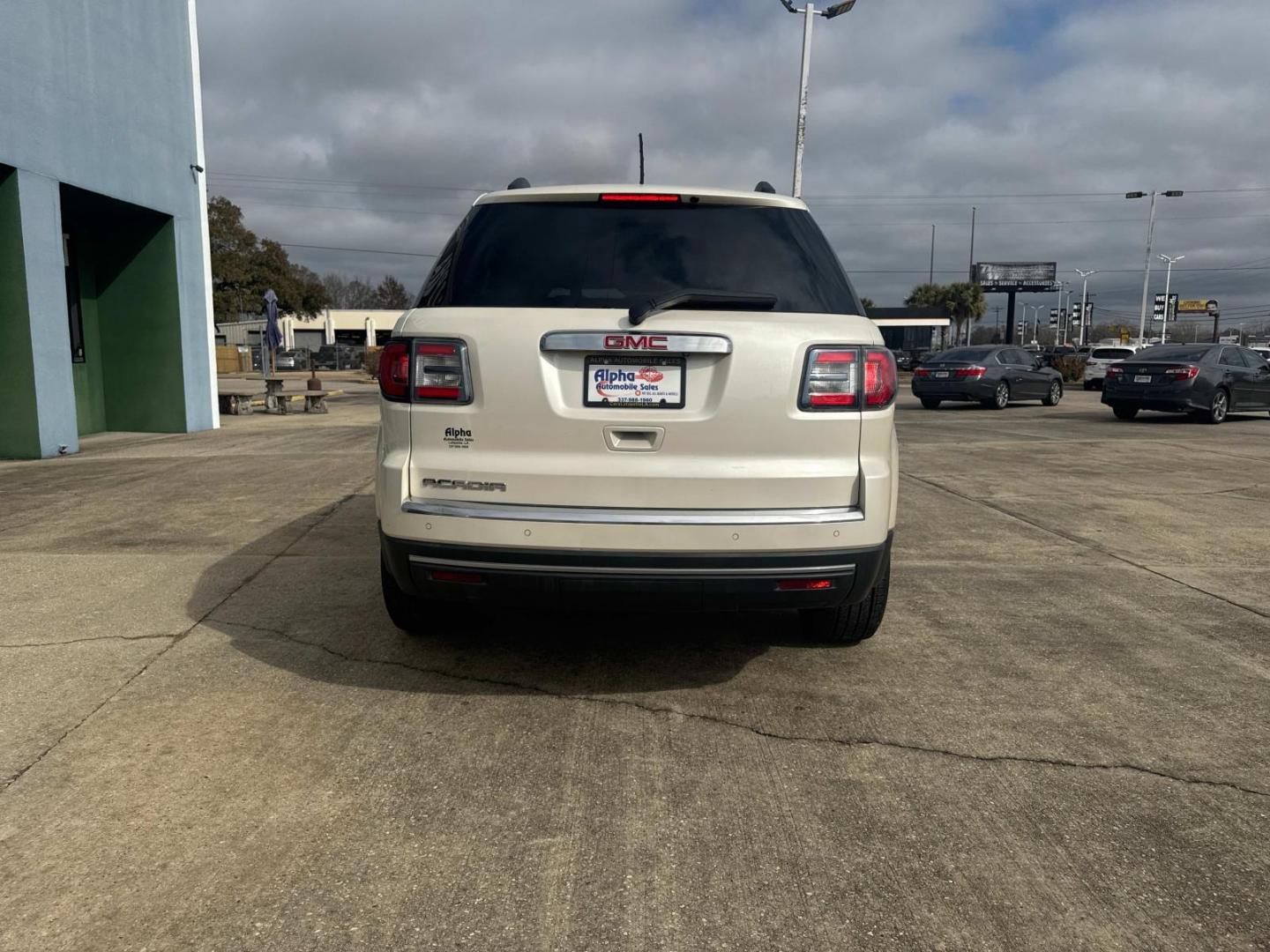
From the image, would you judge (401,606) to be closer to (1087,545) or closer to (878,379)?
(878,379)

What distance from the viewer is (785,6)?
89.2ft

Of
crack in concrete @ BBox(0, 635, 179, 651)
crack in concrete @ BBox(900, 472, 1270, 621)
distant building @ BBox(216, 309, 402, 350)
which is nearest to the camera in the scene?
crack in concrete @ BBox(0, 635, 179, 651)

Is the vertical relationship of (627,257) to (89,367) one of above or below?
above

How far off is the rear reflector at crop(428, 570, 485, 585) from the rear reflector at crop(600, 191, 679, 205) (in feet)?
4.97

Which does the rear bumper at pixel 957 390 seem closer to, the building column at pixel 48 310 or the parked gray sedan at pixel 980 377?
the parked gray sedan at pixel 980 377

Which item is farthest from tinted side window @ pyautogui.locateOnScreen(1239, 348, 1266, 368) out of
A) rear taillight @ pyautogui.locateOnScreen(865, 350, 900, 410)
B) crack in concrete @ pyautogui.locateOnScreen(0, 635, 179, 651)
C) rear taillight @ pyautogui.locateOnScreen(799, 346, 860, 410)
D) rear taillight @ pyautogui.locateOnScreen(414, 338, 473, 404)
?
crack in concrete @ pyautogui.locateOnScreen(0, 635, 179, 651)

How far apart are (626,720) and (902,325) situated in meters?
91.4

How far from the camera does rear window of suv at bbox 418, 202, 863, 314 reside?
3.58 metres

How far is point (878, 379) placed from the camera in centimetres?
354

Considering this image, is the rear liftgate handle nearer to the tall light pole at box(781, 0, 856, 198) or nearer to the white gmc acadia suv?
the white gmc acadia suv

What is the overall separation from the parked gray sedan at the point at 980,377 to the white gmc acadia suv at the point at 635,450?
62.7ft

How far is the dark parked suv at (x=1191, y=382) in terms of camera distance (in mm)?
17172

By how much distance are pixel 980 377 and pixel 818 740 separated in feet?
65.2

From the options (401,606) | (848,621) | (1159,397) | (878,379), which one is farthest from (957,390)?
(401,606)
